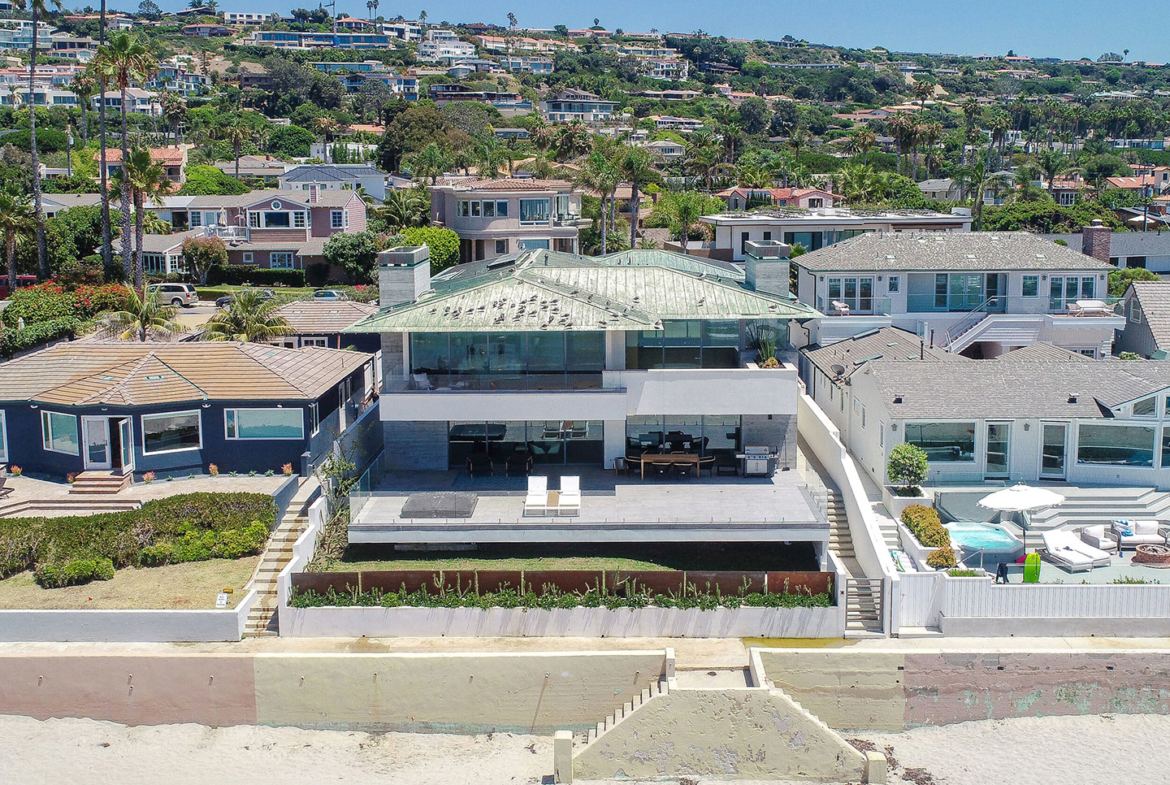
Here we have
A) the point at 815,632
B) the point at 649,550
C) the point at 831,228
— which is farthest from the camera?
the point at 831,228

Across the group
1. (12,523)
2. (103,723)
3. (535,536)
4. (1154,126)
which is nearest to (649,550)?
(535,536)

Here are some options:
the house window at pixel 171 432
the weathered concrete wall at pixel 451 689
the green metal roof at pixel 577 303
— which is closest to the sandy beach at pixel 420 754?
the weathered concrete wall at pixel 451 689

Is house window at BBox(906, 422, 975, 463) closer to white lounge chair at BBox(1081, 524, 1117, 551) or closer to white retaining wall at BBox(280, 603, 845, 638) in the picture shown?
white lounge chair at BBox(1081, 524, 1117, 551)

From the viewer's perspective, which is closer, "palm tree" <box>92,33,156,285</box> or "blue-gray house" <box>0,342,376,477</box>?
"blue-gray house" <box>0,342,376,477</box>

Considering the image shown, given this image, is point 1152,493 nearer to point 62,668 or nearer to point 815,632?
point 815,632

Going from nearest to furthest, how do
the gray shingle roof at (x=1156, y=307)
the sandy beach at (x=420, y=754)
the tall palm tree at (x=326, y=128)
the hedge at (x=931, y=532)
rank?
the sandy beach at (x=420, y=754)
the hedge at (x=931, y=532)
the gray shingle roof at (x=1156, y=307)
the tall palm tree at (x=326, y=128)

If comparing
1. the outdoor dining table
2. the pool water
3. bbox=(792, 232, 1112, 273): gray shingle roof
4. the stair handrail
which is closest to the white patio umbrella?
the pool water

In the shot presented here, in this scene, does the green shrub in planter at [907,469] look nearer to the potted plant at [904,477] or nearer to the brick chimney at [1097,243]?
the potted plant at [904,477]
